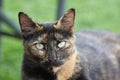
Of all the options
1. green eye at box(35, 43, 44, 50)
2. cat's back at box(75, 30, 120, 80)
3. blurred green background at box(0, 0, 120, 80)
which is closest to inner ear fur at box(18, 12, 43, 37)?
green eye at box(35, 43, 44, 50)

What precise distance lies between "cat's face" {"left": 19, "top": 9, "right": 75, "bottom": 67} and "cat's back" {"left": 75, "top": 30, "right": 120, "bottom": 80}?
336 millimetres

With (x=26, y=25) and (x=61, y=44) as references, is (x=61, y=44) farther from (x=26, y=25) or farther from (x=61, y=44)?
(x=26, y=25)

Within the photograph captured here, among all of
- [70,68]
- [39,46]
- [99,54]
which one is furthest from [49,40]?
[99,54]

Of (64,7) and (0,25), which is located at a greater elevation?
(64,7)

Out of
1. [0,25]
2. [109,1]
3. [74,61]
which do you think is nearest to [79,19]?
[109,1]

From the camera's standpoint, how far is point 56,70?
3.91 meters

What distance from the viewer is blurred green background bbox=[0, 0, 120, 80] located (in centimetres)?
655

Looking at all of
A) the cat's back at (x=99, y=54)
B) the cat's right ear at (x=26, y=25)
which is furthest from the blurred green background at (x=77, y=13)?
the cat's right ear at (x=26, y=25)

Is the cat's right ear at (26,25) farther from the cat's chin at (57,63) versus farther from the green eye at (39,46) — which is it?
the cat's chin at (57,63)

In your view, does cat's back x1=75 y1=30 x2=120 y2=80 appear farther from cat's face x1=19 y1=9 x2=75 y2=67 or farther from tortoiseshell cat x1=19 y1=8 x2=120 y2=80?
cat's face x1=19 y1=9 x2=75 y2=67

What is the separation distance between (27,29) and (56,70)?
36cm

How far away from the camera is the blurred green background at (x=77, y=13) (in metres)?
6.55

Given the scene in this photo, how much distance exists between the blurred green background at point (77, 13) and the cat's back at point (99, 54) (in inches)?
68.4

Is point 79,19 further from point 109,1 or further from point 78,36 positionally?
point 78,36
